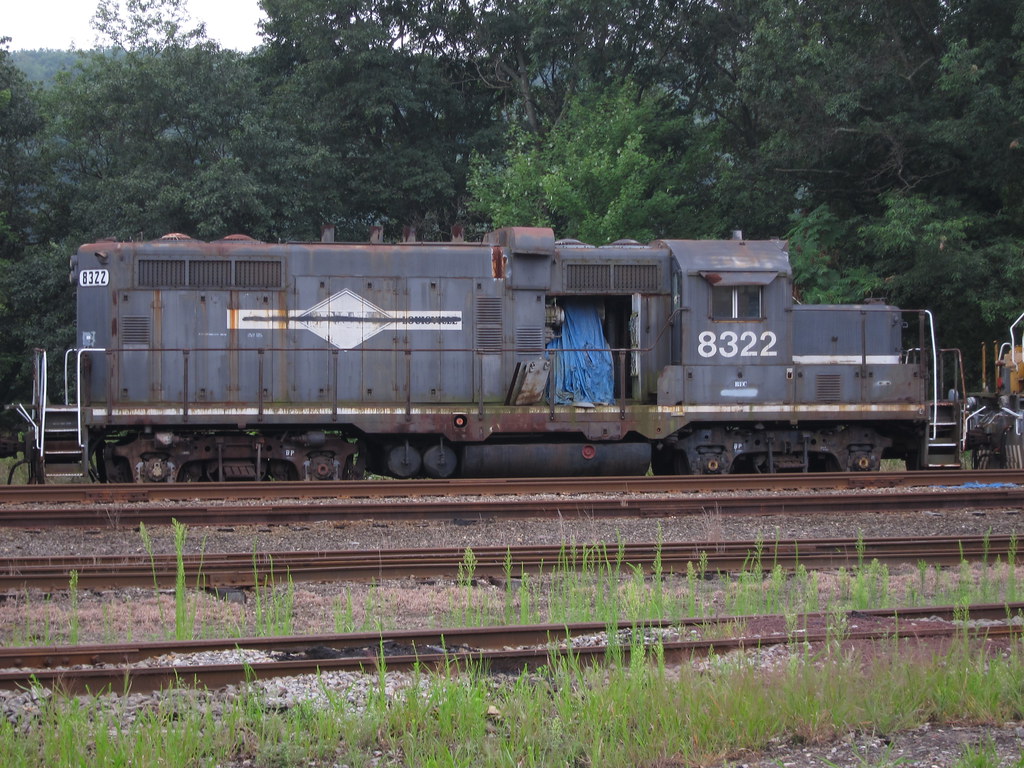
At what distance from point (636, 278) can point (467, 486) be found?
3824 millimetres

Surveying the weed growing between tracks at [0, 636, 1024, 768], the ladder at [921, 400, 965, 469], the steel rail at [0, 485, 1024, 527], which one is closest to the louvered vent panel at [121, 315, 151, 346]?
the steel rail at [0, 485, 1024, 527]

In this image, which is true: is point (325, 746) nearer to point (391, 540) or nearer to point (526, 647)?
point (526, 647)

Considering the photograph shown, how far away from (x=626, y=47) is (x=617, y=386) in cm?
1795

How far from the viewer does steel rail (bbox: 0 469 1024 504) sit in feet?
37.6

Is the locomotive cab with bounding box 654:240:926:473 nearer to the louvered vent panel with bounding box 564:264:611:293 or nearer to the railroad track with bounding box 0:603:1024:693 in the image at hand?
the louvered vent panel with bounding box 564:264:611:293

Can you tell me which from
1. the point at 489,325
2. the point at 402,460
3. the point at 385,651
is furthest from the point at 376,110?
the point at 385,651

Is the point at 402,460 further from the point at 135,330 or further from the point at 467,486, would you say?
the point at 135,330

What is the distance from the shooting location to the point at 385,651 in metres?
5.76

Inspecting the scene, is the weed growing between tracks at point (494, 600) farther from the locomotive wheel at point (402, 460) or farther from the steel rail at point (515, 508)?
the locomotive wheel at point (402, 460)

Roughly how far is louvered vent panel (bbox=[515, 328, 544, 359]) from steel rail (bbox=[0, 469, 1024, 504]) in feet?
5.72

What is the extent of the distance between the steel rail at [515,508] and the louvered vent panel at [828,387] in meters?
1.93

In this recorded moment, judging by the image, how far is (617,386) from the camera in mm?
13836

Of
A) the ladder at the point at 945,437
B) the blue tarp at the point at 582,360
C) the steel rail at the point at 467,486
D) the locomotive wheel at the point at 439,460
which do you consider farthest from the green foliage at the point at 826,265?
the locomotive wheel at the point at 439,460

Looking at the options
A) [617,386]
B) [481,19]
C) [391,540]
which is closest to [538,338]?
[617,386]
